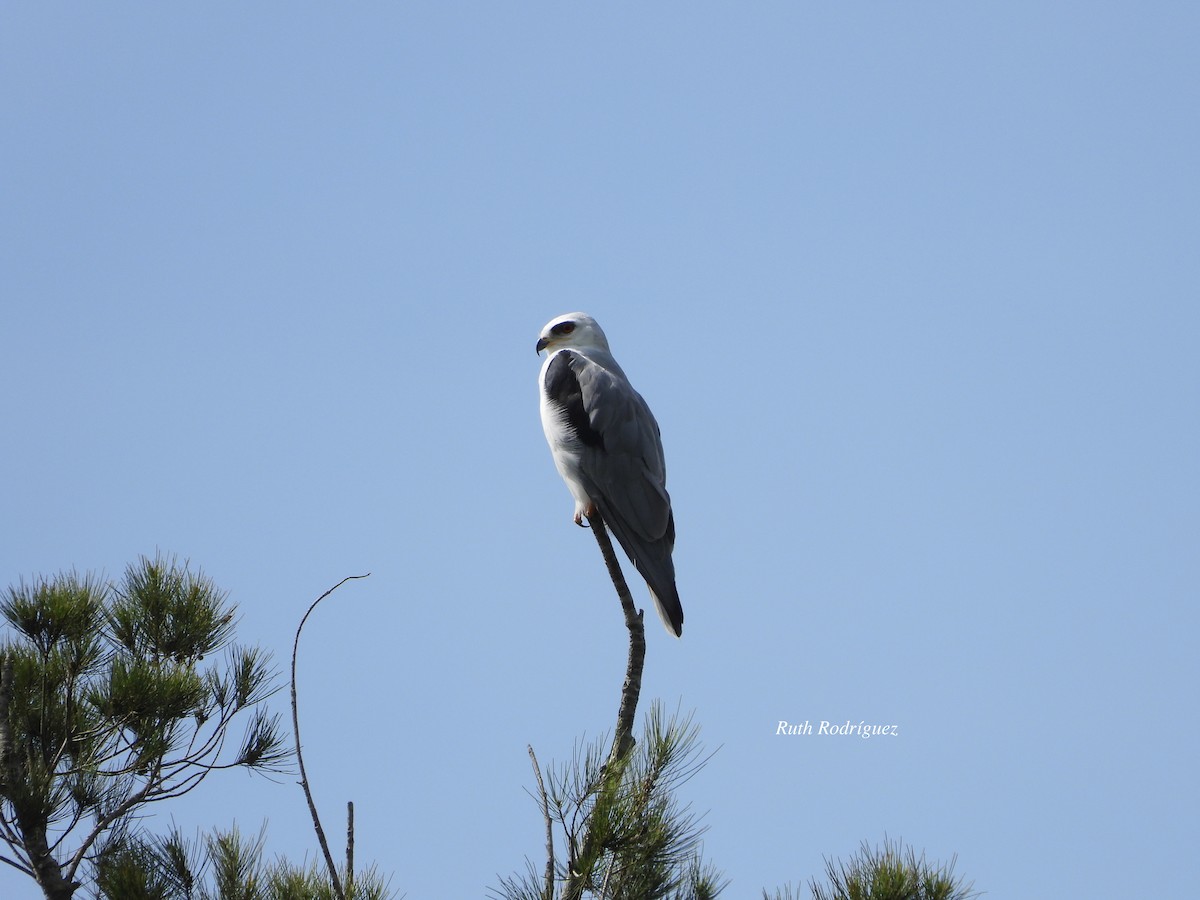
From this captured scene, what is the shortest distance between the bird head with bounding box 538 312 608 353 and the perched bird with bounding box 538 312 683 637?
662mm

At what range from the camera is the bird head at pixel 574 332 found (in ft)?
22.7

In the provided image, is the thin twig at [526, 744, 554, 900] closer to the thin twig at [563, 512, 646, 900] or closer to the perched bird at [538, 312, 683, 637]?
the thin twig at [563, 512, 646, 900]

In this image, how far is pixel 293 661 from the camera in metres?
3.84

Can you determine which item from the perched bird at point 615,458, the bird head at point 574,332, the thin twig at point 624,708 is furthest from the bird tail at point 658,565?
the bird head at point 574,332

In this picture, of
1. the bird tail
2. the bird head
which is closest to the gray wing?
the bird tail

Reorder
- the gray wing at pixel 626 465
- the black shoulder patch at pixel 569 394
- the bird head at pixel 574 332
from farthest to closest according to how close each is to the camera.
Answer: the bird head at pixel 574 332 → the black shoulder patch at pixel 569 394 → the gray wing at pixel 626 465

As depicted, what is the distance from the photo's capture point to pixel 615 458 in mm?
5625

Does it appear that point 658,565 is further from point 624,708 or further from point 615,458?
point 624,708

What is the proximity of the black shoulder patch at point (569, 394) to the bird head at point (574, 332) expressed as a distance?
64 centimetres

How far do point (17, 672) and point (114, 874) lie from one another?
3.27 feet

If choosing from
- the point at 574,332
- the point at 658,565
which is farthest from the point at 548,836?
the point at 574,332

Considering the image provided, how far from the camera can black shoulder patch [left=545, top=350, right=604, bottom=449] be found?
5726mm

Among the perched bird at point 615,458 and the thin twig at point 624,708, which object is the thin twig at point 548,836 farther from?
the perched bird at point 615,458

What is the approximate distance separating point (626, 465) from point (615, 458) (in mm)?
59
